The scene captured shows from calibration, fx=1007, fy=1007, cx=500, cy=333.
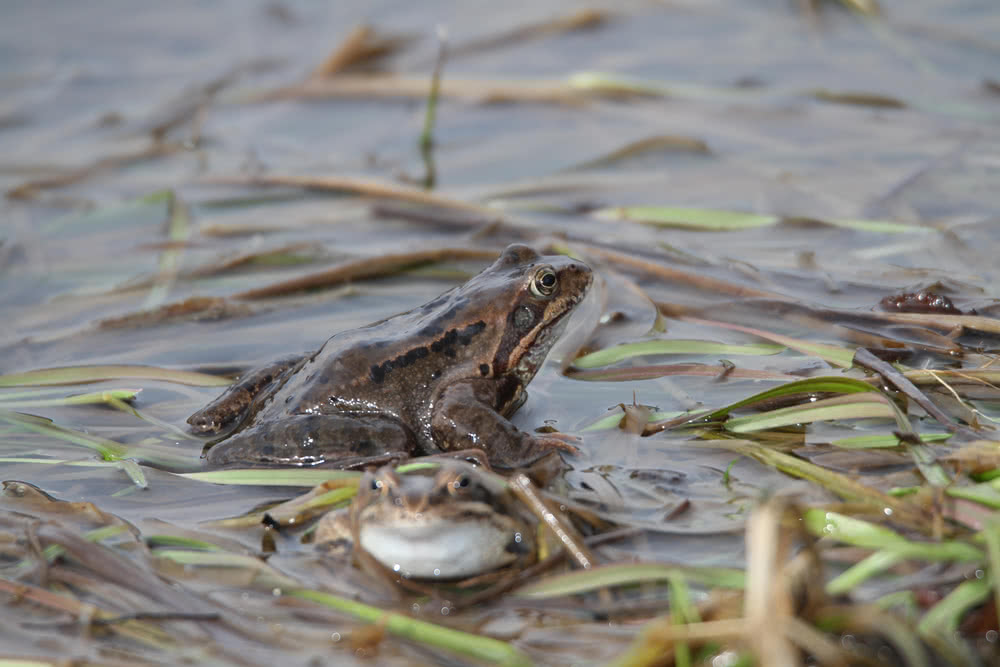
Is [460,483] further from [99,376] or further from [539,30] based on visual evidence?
[539,30]

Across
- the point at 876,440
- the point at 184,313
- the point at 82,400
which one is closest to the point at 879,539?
the point at 876,440

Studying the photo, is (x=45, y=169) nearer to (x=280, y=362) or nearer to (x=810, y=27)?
(x=280, y=362)

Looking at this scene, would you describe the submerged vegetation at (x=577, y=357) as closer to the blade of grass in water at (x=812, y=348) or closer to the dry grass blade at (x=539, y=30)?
the blade of grass in water at (x=812, y=348)

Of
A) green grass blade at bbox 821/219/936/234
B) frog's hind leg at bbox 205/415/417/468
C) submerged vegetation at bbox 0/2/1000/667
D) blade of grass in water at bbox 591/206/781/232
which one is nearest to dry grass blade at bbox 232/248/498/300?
submerged vegetation at bbox 0/2/1000/667

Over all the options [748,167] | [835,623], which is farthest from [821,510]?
[748,167]

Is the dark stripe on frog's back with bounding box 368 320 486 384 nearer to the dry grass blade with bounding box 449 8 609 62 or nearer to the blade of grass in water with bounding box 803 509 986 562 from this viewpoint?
the blade of grass in water with bounding box 803 509 986 562

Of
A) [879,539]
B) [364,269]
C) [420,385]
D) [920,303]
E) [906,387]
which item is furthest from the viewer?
[364,269]
